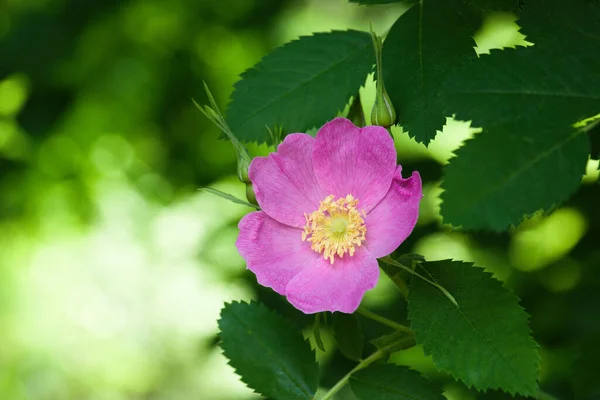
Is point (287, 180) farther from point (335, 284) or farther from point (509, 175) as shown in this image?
point (509, 175)

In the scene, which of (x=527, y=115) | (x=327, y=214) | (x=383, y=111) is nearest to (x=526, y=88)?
(x=527, y=115)

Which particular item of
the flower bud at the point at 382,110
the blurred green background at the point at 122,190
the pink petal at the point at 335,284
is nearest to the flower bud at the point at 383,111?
the flower bud at the point at 382,110

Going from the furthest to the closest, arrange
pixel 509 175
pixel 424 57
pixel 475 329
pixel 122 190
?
pixel 122 190
pixel 424 57
pixel 475 329
pixel 509 175

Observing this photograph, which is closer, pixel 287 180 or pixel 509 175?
pixel 509 175

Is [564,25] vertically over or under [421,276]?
over

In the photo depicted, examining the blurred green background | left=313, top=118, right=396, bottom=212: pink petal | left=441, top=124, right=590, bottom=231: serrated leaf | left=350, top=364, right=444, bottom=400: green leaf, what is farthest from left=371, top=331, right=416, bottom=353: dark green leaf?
the blurred green background

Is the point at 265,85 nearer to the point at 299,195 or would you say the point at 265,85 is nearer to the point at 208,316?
the point at 299,195
